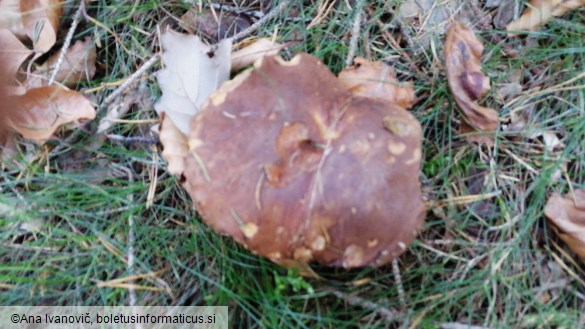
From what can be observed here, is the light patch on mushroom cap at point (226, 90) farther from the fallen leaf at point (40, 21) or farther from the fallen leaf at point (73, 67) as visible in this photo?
the fallen leaf at point (40, 21)

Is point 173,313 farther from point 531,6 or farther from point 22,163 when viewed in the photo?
point 531,6

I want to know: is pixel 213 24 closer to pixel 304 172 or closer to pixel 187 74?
pixel 187 74

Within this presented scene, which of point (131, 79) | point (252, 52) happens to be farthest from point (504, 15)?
point (131, 79)

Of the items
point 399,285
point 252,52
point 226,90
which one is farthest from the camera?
point 252,52

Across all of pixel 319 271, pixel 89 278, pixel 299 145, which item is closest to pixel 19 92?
pixel 89 278

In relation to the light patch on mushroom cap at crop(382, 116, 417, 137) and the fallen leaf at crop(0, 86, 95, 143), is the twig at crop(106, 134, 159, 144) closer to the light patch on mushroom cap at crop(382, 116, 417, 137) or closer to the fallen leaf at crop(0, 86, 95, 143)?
the fallen leaf at crop(0, 86, 95, 143)

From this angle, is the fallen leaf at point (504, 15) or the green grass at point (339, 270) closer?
the green grass at point (339, 270)

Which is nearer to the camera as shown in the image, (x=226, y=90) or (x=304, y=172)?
(x=304, y=172)

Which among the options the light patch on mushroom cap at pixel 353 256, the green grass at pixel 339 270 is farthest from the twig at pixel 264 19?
the light patch on mushroom cap at pixel 353 256
